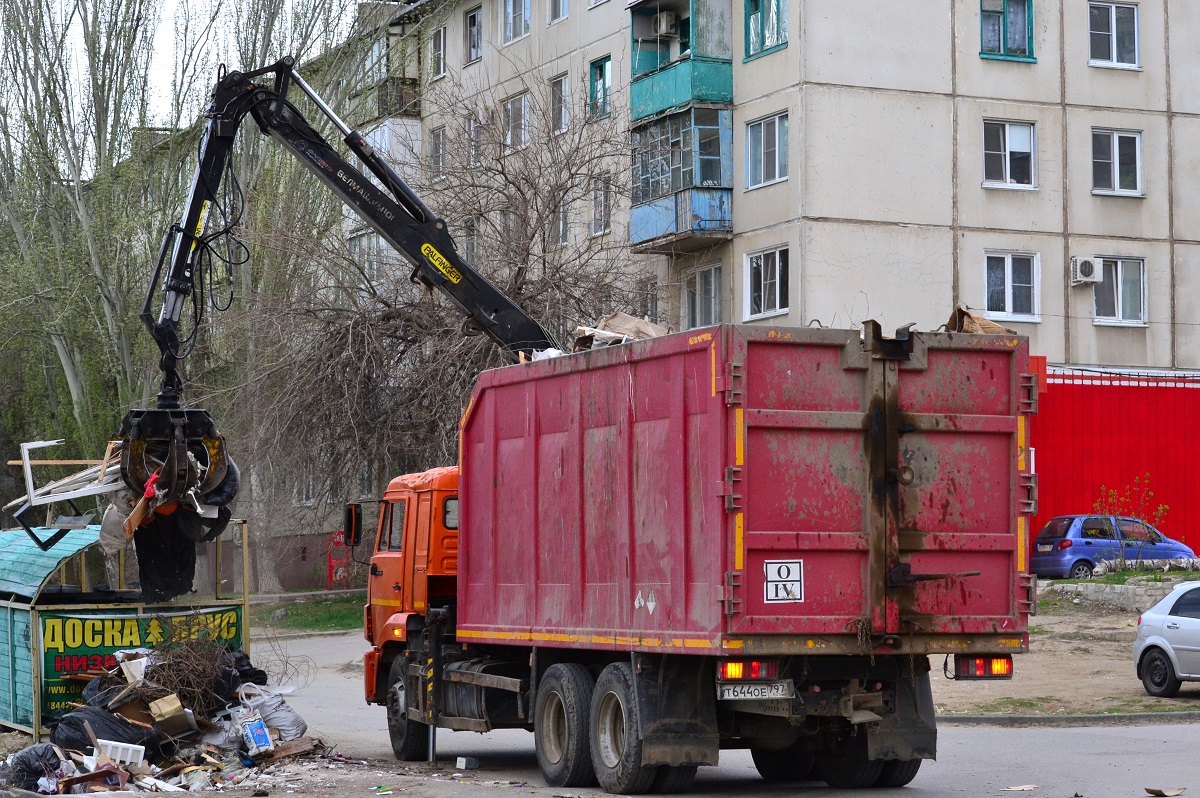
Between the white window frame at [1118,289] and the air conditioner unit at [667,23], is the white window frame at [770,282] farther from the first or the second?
the white window frame at [1118,289]

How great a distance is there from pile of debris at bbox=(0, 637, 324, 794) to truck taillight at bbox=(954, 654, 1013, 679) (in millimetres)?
5748

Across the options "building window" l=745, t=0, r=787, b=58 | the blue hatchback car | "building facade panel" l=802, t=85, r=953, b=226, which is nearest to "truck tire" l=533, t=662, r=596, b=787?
the blue hatchback car

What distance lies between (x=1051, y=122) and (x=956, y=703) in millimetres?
19169

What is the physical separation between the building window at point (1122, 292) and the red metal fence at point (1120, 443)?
1393mm

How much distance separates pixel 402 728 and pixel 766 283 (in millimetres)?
20455

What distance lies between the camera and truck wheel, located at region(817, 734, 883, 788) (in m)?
12.2

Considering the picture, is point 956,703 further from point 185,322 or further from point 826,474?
point 185,322

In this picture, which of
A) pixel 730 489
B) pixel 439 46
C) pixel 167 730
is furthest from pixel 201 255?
pixel 439 46

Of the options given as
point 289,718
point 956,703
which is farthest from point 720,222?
point 289,718

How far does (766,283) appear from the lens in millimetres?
34219

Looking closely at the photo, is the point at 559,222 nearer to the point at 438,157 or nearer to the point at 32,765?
the point at 438,157

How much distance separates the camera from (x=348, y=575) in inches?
1475

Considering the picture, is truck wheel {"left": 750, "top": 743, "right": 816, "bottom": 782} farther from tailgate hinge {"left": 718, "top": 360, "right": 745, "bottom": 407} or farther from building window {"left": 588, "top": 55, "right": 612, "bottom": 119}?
building window {"left": 588, "top": 55, "right": 612, "bottom": 119}

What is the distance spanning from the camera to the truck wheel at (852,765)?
12.2 metres
